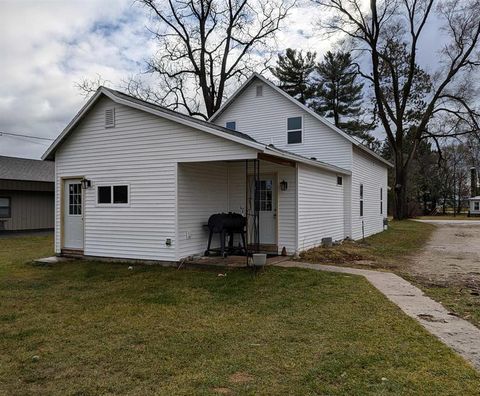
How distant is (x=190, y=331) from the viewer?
5141 mm

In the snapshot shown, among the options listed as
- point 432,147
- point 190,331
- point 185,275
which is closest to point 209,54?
point 185,275

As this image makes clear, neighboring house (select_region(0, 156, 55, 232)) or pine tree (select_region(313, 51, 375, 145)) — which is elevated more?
pine tree (select_region(313, 51, 375, 145))

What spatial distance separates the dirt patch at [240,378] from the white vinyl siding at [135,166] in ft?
17.8

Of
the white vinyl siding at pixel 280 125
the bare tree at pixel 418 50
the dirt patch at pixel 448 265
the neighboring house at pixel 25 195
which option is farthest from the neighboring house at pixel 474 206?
the neighboring house at pixel 25 195

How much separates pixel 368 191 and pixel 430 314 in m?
12.7

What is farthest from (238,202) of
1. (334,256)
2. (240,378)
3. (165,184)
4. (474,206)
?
(474,206)

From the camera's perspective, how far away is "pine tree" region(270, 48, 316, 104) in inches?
1444

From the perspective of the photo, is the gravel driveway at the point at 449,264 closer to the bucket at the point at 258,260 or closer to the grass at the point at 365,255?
the grass at the point at 365,255

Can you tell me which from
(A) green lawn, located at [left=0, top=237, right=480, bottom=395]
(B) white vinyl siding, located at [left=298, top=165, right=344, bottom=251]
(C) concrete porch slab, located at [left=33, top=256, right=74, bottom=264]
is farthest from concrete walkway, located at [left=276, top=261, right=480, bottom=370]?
(C) concrete porch slab, located at [left=33, top=256, right=74, bottom=264]

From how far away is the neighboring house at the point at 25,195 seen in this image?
2045 cm

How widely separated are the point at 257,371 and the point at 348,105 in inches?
1425

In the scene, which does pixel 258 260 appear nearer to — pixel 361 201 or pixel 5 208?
Answer: pixel 361 201

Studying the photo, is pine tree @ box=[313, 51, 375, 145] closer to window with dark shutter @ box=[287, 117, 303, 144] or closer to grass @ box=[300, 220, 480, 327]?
grass @ box=[300, 220, 480, 327]

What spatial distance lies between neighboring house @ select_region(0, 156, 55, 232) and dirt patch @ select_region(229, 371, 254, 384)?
63.7ft
